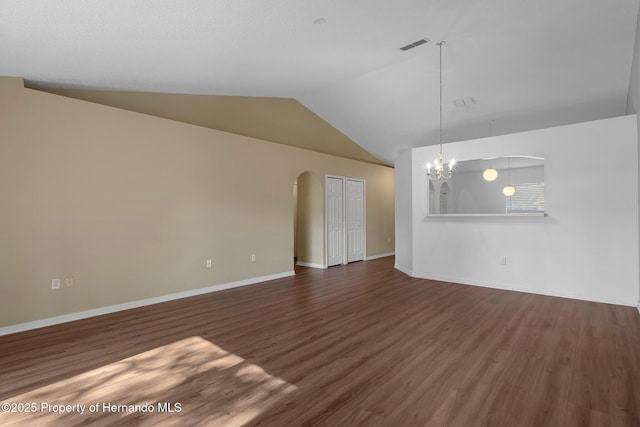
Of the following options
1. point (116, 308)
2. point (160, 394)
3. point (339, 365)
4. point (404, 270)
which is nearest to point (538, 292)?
A: point (404, 270)

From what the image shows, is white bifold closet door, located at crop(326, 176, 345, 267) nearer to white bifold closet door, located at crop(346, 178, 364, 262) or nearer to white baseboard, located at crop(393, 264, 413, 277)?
white bifold closet door, located at crop(346, 178, 364, 262)

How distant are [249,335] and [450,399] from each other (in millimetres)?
1968

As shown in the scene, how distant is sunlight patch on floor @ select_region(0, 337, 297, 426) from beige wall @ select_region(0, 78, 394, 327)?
4.76 ft

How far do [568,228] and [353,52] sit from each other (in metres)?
3.88

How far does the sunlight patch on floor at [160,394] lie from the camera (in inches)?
76.7

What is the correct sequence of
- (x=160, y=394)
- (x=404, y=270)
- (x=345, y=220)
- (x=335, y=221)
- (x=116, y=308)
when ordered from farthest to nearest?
(x=345, y=220) < (x=335, y=221) < (x=404, y=270) < (x=116, y=308) < (x=160, y=394)

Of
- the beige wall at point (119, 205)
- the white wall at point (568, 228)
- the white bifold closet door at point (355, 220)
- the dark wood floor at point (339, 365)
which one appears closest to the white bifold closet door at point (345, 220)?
the white bifold closet door at point (355, 220)

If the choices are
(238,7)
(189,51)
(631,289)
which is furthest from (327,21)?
(631,289)

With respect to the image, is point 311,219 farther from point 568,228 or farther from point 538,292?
point 568,228

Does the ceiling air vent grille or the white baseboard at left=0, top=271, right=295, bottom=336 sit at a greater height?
the ceiling air vent grille

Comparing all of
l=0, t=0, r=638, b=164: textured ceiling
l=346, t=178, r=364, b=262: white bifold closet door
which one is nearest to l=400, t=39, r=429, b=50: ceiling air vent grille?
l=0, t=0, r=638, b=164: textured ceiling

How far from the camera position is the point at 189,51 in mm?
3158

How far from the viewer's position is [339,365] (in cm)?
260

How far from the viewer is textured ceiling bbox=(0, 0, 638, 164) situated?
2.55 metres
